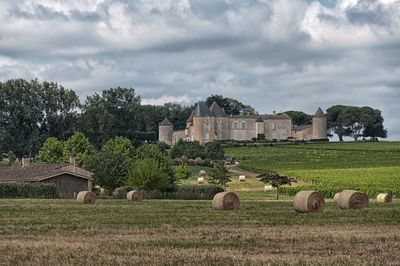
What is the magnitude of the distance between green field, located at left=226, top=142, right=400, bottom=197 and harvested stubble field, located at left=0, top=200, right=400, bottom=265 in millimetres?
41168

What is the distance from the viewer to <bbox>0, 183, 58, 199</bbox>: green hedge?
64250 mm

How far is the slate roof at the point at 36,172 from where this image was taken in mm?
74188

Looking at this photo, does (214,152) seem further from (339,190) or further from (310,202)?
(310,202)

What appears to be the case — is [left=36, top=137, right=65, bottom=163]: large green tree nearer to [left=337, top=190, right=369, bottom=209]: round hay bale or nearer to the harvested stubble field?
Result: [left=337, top=190, right=369, bottom=209]: round hay bale

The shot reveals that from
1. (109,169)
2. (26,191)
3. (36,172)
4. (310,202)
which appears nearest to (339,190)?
(109,169)

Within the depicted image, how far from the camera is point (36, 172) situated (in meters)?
76.6

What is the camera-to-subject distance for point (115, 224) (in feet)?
95.0

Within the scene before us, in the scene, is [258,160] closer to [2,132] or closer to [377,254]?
[2,132]

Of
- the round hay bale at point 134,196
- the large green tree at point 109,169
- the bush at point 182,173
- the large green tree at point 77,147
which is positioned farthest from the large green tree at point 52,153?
the round hay bale at point 134,196

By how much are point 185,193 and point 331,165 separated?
168ft

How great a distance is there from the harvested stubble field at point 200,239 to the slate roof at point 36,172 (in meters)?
39.9

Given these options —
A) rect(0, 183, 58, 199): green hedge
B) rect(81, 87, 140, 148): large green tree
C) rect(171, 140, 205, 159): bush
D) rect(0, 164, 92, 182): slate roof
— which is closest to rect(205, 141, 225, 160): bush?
rect(171, 140, 205, 159): bush

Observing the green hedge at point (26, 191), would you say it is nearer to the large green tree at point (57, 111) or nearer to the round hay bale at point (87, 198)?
the round hay bale at point (87, 198)

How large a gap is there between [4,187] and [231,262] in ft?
162
